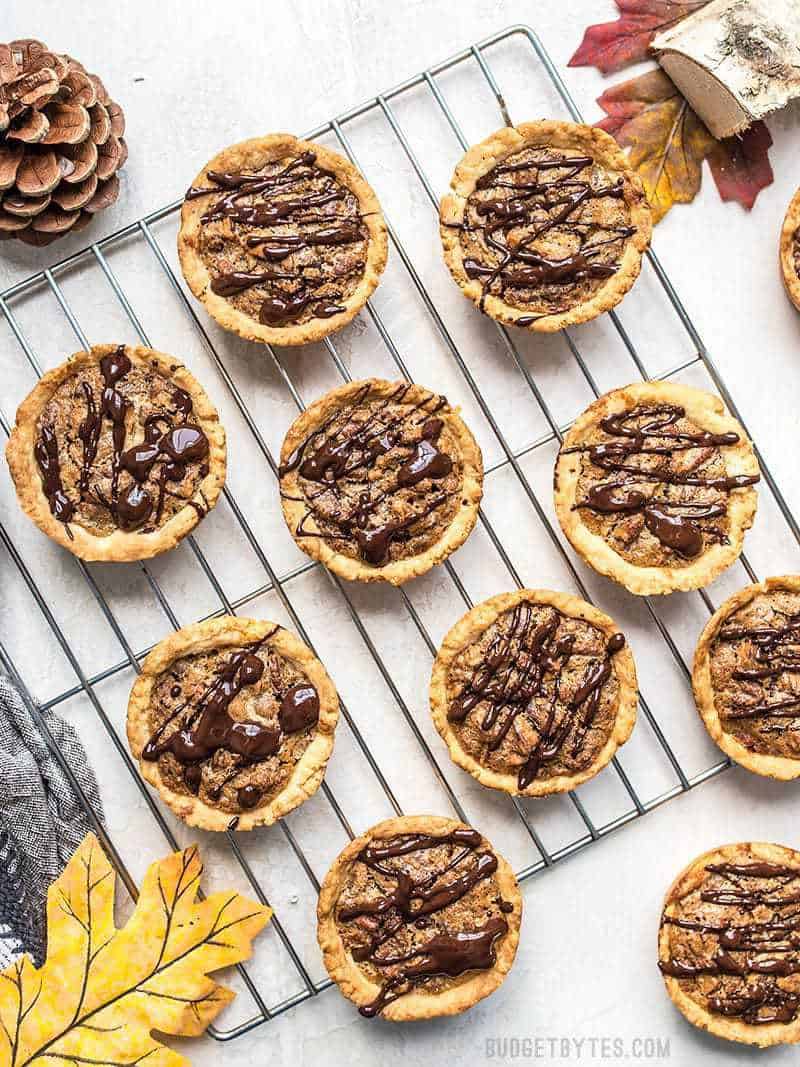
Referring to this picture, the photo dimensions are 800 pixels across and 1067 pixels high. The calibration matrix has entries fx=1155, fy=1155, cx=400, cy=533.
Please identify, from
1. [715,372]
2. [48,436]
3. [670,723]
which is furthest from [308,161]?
[670,723]

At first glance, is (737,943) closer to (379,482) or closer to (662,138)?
(379,482)

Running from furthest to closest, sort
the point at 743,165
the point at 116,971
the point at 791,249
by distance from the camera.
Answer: the point at 743,165 → the point at 791,249 → the point at 116,971

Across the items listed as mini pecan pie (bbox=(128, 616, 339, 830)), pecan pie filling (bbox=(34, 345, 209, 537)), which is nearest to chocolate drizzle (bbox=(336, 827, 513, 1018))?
mini pecan pie (bbox=(128, 616, 339, 830))

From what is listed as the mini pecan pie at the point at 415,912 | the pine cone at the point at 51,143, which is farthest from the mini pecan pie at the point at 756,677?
the pine cone at the point at 51,143

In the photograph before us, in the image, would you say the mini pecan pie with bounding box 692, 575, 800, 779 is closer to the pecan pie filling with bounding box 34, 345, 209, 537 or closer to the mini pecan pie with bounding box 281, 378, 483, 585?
the mini pecan pie with bounding box 281, 378, 483, 585

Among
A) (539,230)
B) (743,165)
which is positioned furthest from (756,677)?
(743,165)

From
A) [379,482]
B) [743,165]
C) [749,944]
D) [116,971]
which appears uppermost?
[743,165]

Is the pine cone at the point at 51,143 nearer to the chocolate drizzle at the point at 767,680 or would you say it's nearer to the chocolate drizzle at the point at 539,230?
the chocolate drizzle at the point at 539,230
